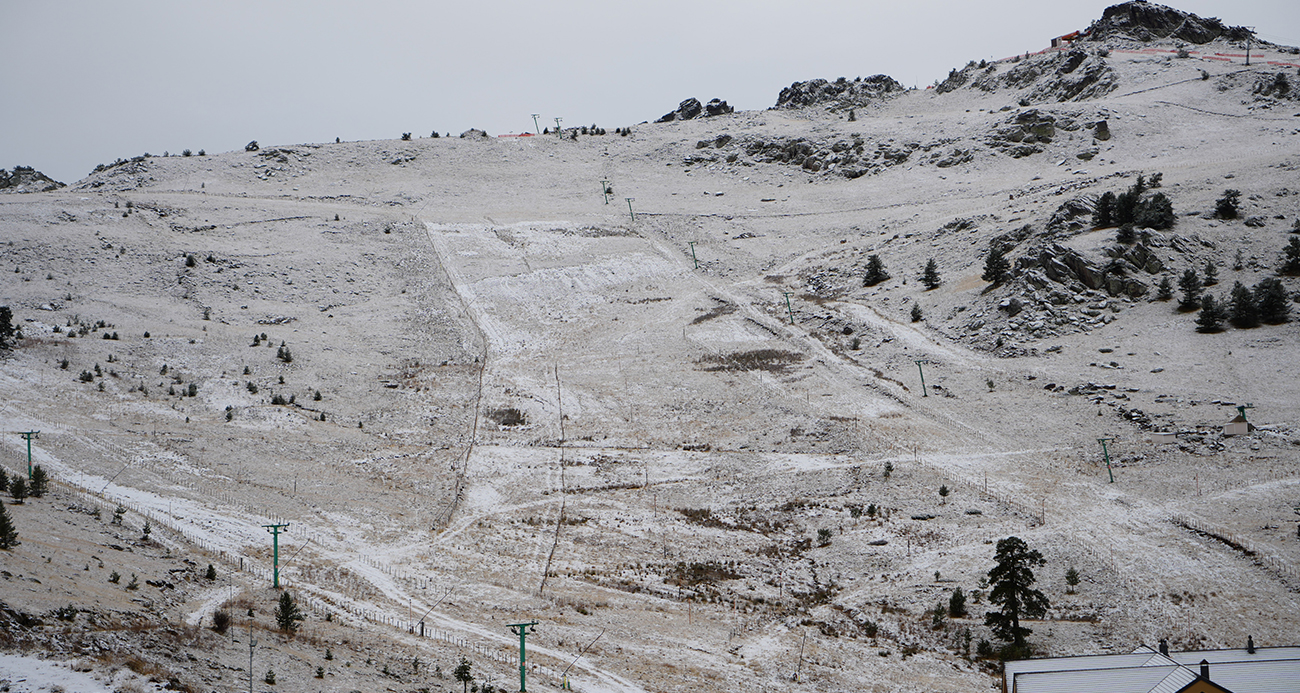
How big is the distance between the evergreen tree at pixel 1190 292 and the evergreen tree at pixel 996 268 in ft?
30.5

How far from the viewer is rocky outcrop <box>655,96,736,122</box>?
119 m

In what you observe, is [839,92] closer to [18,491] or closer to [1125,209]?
[1125,209]

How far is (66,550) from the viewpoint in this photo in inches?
860

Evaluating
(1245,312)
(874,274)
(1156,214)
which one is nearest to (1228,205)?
(1156,214)

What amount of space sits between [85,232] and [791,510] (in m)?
52.2

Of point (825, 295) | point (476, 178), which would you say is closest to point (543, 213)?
point (476, 178)

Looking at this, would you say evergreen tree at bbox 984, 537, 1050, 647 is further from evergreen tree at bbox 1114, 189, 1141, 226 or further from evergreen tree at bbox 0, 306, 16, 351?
evergreen tree at bbox 0, 306, 16, 351

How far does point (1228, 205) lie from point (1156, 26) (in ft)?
226

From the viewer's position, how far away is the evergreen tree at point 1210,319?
45688 mm

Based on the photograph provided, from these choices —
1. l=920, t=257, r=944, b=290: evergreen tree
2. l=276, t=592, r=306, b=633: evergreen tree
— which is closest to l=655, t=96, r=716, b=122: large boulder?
l=920, t=257, r=944, b=290: evergreen tree

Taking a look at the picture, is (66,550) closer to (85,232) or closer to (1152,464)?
(1152,464)

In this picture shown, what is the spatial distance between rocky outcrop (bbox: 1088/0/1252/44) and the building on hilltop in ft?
357

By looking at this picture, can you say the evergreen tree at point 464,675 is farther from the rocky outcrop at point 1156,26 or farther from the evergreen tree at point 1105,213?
the rocky outcrop at point 1156,26

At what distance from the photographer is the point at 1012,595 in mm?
25359
